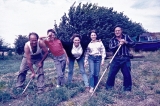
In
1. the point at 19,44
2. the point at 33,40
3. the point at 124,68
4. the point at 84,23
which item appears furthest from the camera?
the point at 19,44

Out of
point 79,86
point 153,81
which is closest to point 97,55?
point 79,86

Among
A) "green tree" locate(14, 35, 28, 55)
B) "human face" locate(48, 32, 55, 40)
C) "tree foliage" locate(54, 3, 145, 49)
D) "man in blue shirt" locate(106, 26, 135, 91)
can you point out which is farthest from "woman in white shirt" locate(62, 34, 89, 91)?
"green tree" locate(14, 35, 28, 55)

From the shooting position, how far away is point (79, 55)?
6.89 m

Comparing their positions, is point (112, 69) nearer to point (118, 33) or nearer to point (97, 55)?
point (97, 55)

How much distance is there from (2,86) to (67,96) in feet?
10.2

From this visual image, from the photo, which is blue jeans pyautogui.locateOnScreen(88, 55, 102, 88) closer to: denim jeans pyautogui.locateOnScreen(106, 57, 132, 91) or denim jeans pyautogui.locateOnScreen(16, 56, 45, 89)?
denim jeans pyautogui.locateOnScreen(106, 57, 132, 91)

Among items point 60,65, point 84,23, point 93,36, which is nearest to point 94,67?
point 93,36

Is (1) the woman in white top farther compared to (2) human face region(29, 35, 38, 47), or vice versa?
(1) the woman in white top

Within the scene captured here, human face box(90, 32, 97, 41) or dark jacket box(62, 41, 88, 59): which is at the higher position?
human face box(90, 32, 97, 41)

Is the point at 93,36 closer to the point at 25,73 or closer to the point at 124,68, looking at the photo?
the point at 124,68

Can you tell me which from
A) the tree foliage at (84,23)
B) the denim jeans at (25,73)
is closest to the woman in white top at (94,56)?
the denim jeans at (25,73)

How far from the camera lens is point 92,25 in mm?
25766

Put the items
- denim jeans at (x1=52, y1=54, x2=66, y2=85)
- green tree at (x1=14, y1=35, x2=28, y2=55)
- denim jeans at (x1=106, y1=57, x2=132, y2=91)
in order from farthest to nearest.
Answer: green tree at (x1=14, y1=35, x2=28, y2=55) → denim jeans at (x1=52, y1=54, x2=66, y2=85) → denim jeans at (x1=106, y1=57, x2=132, y2=91)

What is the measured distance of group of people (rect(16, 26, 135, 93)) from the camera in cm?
633
